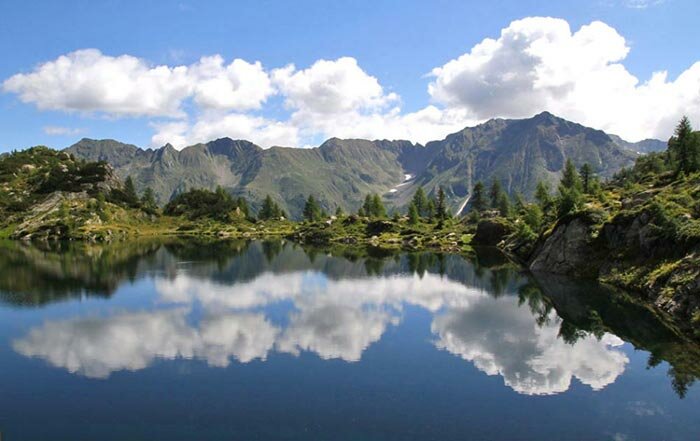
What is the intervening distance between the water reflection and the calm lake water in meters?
0.32

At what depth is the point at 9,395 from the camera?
37531 mm

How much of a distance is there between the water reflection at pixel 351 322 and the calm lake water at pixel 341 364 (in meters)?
0.32

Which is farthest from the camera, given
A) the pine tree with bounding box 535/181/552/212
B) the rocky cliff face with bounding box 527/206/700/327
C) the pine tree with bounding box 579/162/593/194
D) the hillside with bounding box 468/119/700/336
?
the pine tree with bounding box 579/162/593/194

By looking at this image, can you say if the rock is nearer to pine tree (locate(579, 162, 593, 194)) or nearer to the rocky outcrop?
pine tree (locate(579, 162, 593, 194))

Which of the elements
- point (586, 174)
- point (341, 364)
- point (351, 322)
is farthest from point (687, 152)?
point (341, 364)

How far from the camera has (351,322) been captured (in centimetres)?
6309

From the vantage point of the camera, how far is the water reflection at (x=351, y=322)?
46000 millimetres

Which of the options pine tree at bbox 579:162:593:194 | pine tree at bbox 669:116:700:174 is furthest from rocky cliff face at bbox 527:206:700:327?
pine tree at bbox 579:162:593:194

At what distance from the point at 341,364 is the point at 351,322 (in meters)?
17.6

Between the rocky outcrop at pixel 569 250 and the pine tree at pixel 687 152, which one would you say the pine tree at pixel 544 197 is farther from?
the rocky outcrop at pixel 569 250

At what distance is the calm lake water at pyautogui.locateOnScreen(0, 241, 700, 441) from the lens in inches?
1273

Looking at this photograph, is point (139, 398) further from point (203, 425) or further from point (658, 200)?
point (658, 200)

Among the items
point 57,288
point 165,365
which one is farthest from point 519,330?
point 57,288

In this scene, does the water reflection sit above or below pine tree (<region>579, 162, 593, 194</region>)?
below
